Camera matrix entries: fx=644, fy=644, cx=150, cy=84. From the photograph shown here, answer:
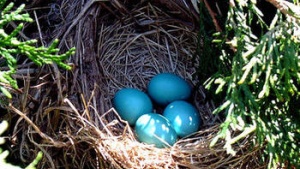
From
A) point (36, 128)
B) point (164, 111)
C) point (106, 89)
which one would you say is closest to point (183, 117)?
point (164, 111)

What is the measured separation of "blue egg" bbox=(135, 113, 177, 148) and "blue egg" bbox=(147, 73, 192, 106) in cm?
16

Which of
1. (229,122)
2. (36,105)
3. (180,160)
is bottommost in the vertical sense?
(180,160)

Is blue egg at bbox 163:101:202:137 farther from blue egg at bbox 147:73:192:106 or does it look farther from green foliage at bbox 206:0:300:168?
green foliage at bbox 206:0:300:168

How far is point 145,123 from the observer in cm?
193

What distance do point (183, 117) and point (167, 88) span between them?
0.13 metres

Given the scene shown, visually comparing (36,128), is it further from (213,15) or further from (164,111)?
(213,15)

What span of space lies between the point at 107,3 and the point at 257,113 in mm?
735

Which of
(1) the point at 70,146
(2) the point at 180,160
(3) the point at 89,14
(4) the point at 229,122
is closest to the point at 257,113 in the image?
(4) the point at 229,122

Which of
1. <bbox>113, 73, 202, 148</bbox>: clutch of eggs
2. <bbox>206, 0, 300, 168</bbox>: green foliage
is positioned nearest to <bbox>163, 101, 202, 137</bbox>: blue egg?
<bbox>113, 73, 202, 148</bbox>: clutch of eggs

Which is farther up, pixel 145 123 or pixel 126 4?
pixel 126 4

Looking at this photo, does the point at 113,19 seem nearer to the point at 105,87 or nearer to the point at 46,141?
the point at 105,87

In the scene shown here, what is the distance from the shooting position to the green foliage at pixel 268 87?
4.98 feet

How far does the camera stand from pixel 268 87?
1.50 meters

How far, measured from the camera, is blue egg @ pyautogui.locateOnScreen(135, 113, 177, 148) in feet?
6.25
